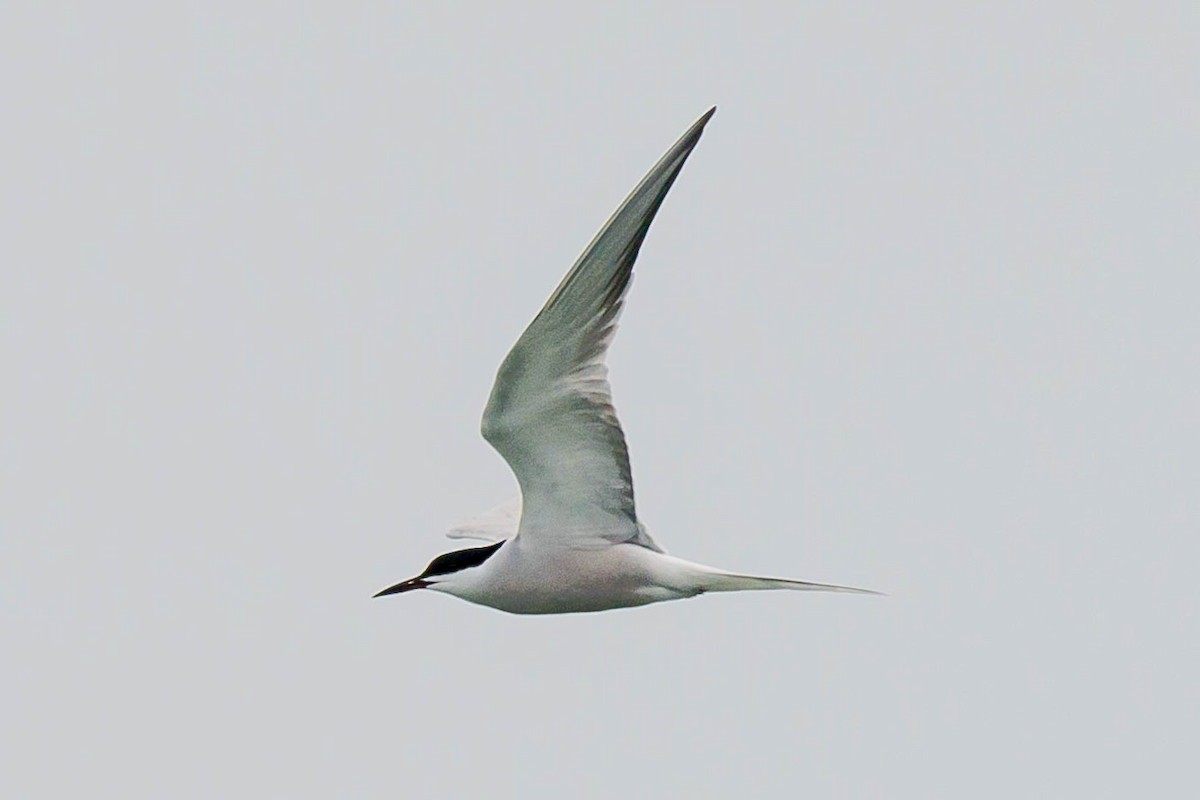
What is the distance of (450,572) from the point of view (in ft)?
28.2

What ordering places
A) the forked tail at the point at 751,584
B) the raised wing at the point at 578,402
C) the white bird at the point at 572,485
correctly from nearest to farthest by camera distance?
the raised wing at the point at 578,402 → the white bird at the point at 572,485 → the forked tail at the point at 751,584

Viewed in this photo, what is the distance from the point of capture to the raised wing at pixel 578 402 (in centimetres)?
686

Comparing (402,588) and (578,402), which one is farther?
(402,588)

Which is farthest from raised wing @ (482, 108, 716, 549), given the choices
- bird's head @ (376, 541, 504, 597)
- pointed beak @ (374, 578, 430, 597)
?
pointed beak @ (374, 578, 430, 597)

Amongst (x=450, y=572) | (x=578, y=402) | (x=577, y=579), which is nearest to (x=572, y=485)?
(x=577, y=579)

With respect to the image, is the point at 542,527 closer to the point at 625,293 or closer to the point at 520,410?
the point at 520,410

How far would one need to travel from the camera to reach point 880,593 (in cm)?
782

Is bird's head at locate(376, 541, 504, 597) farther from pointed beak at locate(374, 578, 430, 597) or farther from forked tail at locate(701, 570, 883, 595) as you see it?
forked tail at locate(701, 570, 883, 595)

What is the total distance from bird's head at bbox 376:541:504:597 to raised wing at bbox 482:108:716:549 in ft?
0.91

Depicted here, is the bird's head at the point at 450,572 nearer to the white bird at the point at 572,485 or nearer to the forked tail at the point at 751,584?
the white bird at the point at 572,485

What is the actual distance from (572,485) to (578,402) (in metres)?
0.59

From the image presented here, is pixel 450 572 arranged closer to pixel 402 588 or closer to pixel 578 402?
pixel 402 588

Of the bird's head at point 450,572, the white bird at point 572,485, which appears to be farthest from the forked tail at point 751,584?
the bird's head at point 450,572

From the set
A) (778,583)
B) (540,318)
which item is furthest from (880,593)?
(540,318)
